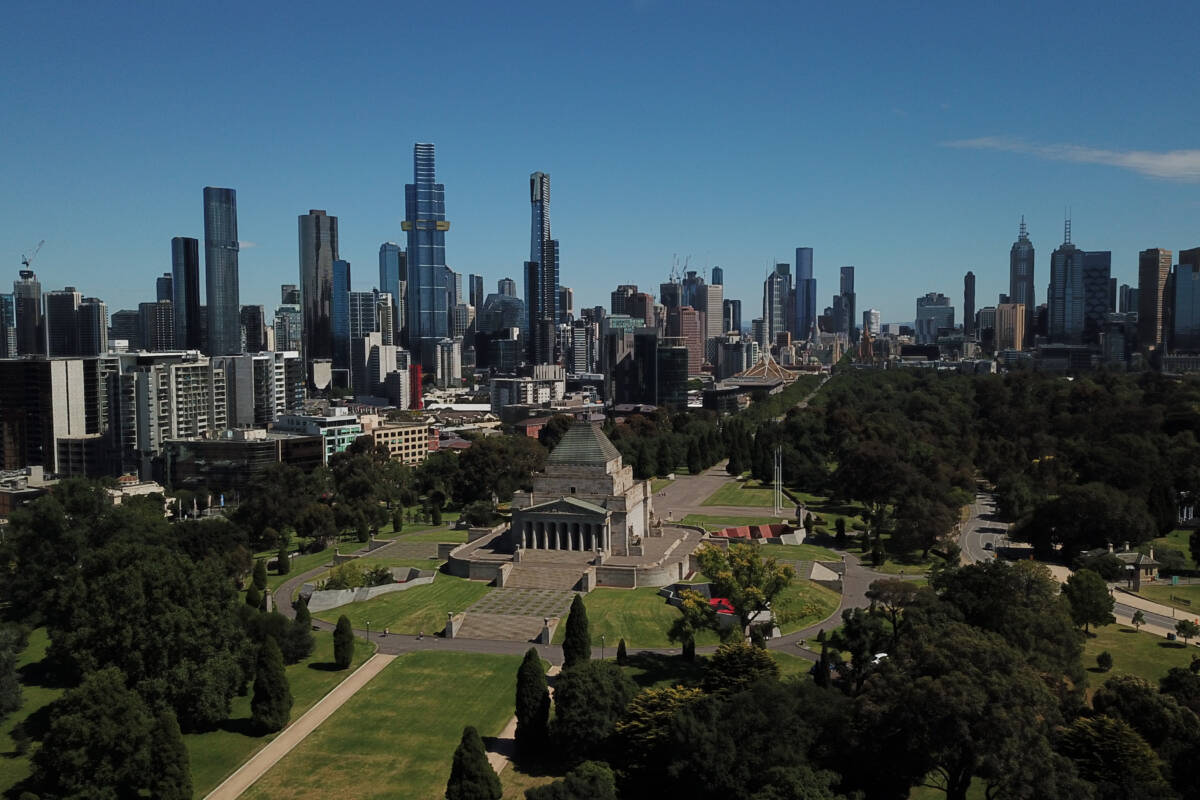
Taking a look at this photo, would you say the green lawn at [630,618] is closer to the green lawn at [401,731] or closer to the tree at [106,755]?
the green lawn at [401,731]

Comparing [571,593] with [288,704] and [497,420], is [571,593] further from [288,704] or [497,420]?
[497,420]

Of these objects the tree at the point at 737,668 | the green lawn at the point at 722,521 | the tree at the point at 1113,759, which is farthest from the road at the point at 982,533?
the tree at the point at 1113,759

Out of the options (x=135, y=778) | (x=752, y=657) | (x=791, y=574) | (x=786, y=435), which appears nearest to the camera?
(x=135, y=778)

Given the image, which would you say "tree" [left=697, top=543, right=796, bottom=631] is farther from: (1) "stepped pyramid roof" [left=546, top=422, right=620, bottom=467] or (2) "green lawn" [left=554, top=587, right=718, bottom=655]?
(1) "stepped pyramid roof" [left=546, top=422, right=620, bottom=467]

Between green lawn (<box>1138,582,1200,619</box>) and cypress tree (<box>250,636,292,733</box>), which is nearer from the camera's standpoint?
cypress tree (<box>250,636,292,733</box>)

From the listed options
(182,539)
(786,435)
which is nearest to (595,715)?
(182,539)

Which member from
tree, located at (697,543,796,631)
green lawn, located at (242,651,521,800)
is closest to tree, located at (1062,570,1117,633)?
tree, located at (697,543,796,631)

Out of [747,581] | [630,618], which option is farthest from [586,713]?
[630,618]
